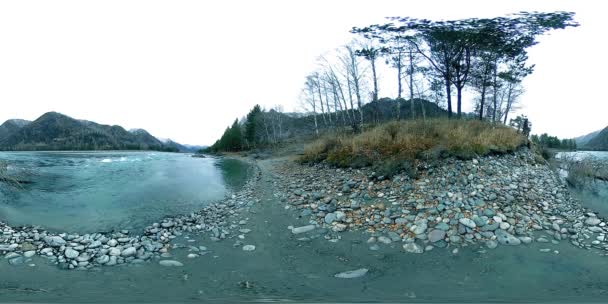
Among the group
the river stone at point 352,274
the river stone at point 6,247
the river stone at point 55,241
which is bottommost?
the river stone at point 352,274

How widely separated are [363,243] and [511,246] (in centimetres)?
311

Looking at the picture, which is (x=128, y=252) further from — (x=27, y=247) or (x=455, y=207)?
(x=455, y=207)

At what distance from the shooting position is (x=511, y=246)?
19.7 feet

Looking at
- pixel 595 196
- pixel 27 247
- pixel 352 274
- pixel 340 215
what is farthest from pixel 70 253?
pixel 595 196

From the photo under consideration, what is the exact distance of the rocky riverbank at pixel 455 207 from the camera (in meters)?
6.35

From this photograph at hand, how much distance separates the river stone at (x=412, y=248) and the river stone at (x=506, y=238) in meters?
1.84

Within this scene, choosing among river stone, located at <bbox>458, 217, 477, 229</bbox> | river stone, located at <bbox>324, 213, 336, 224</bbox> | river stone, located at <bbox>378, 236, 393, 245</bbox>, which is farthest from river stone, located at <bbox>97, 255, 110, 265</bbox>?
Answer: river stone, located at <bbox>458, 217, 477, 229</bbox>

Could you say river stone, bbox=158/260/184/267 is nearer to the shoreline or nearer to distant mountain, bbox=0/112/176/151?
the shoreline

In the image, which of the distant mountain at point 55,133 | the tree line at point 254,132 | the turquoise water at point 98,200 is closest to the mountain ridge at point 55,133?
the distant mountain at point 55,133

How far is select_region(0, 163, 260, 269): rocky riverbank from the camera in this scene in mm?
5395

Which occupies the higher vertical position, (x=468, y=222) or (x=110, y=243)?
(x=110, y=243)

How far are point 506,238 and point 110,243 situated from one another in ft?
28.5

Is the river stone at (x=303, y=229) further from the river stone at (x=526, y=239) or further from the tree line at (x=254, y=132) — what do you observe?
the tree line at (x=254, y=132)

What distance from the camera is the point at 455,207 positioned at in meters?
7.32
